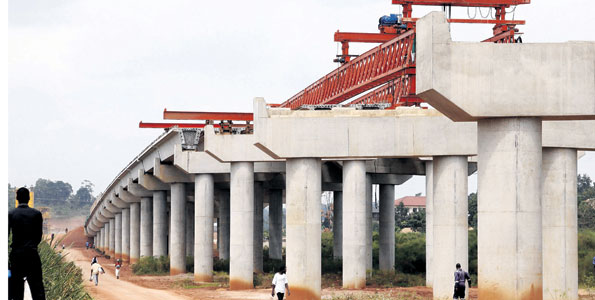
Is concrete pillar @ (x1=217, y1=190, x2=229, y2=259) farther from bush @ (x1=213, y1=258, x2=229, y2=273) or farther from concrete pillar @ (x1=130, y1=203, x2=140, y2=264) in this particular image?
concrete pillar @ (x1=130, y1=203, x2=140, y2=264)

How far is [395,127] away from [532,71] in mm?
13392

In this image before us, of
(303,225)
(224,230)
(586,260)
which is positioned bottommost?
(586,260)

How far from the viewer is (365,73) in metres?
55.3

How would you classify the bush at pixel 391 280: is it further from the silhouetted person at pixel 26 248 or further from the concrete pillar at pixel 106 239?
the concrete pillar at pixel 106 239

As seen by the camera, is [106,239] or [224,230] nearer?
[224,230]

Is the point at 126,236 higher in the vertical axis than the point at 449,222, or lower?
lower

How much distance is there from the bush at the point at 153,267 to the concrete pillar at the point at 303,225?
109 feet

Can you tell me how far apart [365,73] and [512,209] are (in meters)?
34.3

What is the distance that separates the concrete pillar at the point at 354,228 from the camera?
43.6m

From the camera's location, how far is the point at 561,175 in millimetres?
32281

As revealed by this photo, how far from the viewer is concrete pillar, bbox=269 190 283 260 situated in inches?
2773

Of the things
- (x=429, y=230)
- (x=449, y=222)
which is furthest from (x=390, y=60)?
(x=449, y=222)

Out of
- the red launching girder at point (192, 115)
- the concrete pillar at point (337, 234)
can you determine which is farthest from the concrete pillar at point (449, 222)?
the concrete pillar at point (337, 234)

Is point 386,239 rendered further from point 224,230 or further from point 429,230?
point 224,230
